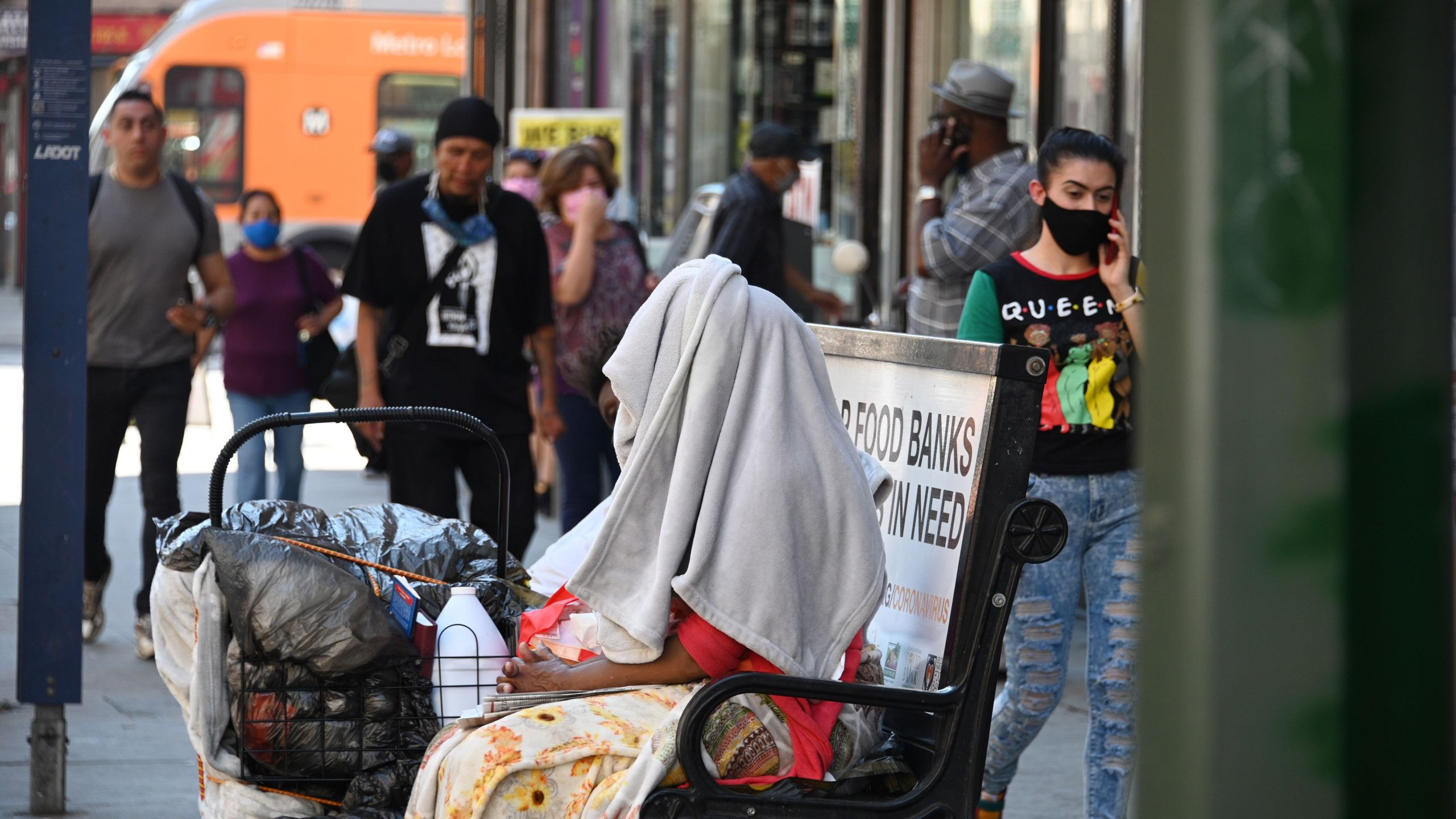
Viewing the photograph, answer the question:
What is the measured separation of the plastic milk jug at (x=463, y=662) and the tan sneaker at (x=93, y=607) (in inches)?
160

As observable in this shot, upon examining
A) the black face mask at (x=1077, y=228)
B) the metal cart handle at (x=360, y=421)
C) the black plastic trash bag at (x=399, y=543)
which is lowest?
the black plastic trash bag at (x=399, y=543)

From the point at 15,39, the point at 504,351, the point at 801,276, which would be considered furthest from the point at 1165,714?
the point at 15,39

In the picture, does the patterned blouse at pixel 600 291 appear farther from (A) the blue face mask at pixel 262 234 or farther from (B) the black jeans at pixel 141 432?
(B) the black jeans at pixel 141 432

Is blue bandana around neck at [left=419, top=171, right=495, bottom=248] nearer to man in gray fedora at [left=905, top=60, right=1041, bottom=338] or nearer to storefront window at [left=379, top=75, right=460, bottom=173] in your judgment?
man in gray fedora at [left=905, top=60, right=1041, bottom=338]

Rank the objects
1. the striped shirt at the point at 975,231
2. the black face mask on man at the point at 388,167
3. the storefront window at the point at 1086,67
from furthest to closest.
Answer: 1. the black face mask on man at the point at 388,167
2. the storefront window at the point at 1086,67
3. the striped shirt at the point at 975,231

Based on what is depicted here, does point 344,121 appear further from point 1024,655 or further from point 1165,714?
point 1165,714

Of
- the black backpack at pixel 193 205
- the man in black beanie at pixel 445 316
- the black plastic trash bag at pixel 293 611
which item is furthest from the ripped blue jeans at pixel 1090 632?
the black backpack at pixel 193 205

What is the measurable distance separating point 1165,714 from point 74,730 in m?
5.06

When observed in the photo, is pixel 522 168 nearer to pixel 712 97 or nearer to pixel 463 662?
pixel 712 97

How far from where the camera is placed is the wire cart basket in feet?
9.77

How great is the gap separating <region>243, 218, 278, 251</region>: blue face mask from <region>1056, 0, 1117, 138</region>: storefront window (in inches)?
141

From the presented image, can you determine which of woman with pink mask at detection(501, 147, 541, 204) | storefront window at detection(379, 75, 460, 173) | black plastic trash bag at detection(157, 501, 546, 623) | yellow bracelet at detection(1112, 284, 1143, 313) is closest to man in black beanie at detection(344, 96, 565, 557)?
black plastic trash bag at detection(157, 501, 546, 623)

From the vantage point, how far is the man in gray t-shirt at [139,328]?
651 centimetres

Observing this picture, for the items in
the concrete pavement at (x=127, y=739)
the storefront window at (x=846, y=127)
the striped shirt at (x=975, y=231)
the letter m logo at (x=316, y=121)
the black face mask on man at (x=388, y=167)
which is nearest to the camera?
the concrete pavement at (x=127, y=739)
